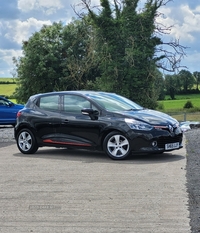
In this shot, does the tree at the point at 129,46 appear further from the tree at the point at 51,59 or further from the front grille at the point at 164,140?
the front grille at the point at 164,140

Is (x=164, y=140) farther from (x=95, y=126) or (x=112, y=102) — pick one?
(x=112, y=102)

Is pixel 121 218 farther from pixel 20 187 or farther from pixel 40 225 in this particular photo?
pixel 20 187

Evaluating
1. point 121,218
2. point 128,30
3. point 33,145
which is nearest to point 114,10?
point 128,30

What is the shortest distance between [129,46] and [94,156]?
3398cm

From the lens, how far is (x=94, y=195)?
7184mm

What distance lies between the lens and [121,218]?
229 inches

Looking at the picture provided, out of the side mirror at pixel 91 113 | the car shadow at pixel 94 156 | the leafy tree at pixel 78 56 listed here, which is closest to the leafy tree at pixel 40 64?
the leafy tree at pixel 78 56

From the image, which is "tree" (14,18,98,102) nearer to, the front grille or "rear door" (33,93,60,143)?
"rear door" (33,93,60,143)

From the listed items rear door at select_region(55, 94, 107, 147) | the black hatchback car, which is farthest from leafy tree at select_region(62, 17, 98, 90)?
rear door at select_region(55, 94, 107, 147)

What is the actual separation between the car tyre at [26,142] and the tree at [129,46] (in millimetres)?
32210

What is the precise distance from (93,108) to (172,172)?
3.12 m

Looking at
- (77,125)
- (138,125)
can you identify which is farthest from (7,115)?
(138,125)

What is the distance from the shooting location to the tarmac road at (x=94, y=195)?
5539 millimetres

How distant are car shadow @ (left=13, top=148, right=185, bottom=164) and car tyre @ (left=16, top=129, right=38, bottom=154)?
160 millimetres
